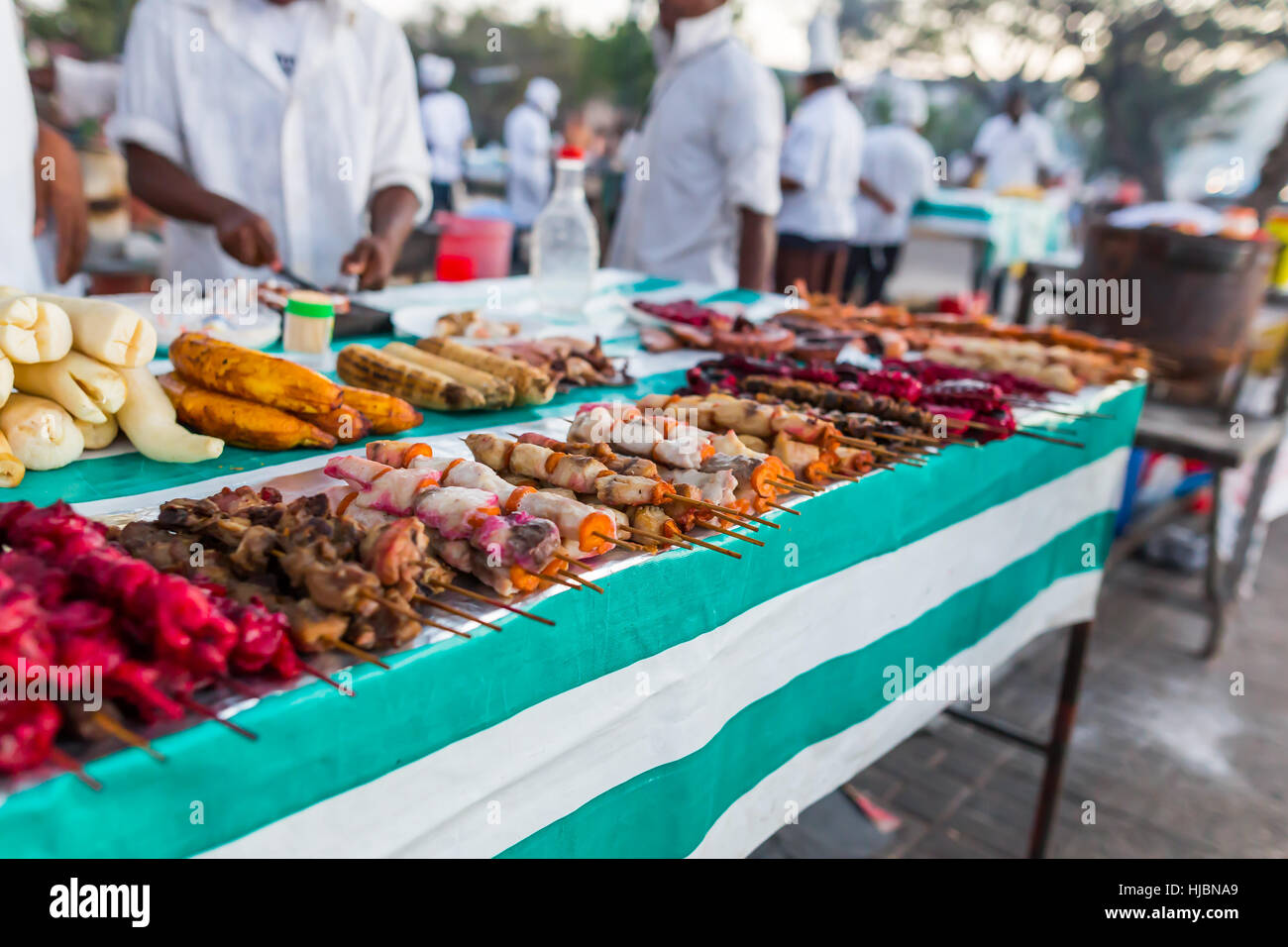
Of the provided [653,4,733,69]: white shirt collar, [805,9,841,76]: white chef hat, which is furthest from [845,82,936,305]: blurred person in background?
[653,4,733,69]: white shirt collar

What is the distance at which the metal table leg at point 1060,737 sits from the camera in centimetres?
353

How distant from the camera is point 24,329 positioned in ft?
5.05

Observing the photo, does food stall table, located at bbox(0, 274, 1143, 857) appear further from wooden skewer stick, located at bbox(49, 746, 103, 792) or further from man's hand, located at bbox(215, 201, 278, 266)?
man's hand, located at bbox(215, 201, 278, 266)

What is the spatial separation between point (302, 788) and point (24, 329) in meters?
0.99

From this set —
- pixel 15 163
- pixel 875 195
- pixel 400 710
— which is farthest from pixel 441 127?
pixel 400 710

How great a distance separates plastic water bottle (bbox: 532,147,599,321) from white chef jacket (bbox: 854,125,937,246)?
8.15 m

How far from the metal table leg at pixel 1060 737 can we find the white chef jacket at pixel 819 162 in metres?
5.47

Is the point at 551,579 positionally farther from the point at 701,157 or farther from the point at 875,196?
the point at 875,196

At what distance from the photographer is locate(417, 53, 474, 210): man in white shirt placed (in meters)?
12.0

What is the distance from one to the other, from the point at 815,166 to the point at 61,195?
20.3 ft

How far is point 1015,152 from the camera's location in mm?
14492

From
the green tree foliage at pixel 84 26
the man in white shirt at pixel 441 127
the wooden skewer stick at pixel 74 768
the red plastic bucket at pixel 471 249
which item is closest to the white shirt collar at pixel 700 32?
the red plastic bucket at pixel 471 249

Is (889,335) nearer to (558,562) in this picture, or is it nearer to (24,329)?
(558,562)
